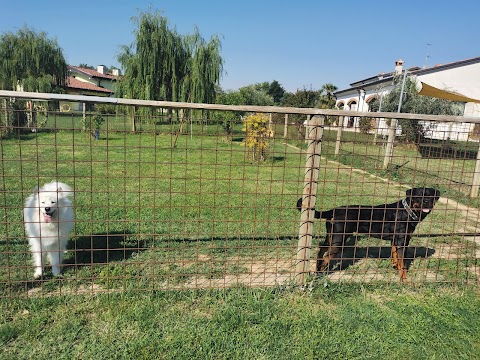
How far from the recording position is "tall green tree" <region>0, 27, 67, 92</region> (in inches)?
A: 934

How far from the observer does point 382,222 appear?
3828 mm

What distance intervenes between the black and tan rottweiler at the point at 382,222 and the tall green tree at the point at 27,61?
25.6 metres

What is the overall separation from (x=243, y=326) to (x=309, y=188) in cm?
138

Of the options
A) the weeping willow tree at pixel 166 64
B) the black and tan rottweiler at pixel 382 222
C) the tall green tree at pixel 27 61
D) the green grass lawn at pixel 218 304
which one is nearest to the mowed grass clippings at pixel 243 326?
the green grass lawn at pixel 218 304

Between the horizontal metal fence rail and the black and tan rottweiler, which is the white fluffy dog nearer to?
the horizontal metal fence rail

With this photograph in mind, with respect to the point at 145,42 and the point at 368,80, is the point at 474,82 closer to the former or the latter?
the point at 145,42

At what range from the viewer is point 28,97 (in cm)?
268

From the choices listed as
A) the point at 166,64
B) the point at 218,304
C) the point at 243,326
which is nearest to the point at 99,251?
the point at 218,304

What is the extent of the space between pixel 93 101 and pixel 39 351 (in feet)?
6.25

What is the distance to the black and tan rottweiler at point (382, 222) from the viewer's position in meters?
3.74

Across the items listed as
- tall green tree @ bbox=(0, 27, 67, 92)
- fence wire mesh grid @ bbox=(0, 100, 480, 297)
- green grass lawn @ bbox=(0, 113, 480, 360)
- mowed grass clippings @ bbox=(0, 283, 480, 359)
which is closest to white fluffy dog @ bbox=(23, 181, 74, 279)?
fence wire mesh grid @ bbox=(0, 100, 480, 297)

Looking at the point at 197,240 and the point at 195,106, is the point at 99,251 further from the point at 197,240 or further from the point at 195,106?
the point at 195,106

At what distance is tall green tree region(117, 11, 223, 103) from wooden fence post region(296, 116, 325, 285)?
1835 cm

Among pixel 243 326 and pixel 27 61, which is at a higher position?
pixel 27 61
